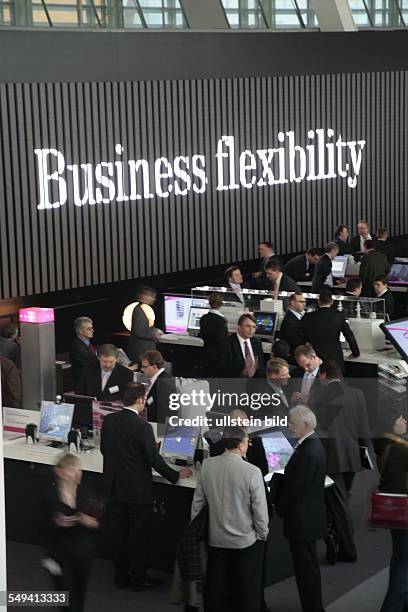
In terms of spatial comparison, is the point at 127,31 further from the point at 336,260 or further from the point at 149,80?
the point at 336,260

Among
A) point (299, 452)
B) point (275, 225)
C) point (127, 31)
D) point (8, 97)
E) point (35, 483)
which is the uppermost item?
point (127, 31)

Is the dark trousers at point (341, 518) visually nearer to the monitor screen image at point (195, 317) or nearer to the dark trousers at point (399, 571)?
the dark trousers at point (399, 571)

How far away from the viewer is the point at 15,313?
1386cm

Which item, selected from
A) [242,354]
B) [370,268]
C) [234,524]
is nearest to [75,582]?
[234,524]

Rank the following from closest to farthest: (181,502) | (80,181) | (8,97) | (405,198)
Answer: (181,502)
(8,97)
(80,181)
(405,198)

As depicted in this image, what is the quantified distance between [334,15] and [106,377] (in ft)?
31.7

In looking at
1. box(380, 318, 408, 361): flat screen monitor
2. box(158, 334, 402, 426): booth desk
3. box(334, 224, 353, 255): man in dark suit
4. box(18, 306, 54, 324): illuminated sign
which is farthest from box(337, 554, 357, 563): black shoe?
box(334, 224, 353, 255): man in dark suit

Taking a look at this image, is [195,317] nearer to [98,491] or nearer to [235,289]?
[235,289]

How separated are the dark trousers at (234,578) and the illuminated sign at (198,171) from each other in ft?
25.0

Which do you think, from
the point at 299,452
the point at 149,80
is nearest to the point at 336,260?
the point at 149,80

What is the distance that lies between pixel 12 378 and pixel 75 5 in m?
6.58

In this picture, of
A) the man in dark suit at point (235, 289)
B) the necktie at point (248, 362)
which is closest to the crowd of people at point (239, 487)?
the necktie at point (248, 362)

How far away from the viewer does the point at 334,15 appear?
1766 centimetres

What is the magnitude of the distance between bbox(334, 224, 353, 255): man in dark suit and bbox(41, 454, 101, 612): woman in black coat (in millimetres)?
11054
